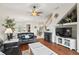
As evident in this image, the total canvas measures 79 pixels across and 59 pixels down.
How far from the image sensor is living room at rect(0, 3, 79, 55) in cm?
202

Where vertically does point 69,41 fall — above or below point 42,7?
below

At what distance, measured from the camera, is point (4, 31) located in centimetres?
206

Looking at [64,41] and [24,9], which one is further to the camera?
[64,41]

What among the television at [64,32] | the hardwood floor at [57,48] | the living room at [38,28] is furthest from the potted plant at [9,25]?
the television at [64,32]

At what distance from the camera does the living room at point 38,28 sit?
2.02 meters

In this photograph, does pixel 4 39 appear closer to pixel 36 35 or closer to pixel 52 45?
pixel 36 35

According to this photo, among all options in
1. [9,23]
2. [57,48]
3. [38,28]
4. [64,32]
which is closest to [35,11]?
[38,28]

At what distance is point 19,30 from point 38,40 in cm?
45

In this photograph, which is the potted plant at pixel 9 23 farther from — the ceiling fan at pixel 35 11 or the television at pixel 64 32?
the television at pixel 64 32

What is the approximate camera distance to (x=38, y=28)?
6.89 feet

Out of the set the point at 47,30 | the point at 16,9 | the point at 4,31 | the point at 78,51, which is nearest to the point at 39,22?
the point at 47,30

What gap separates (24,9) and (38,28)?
48cm

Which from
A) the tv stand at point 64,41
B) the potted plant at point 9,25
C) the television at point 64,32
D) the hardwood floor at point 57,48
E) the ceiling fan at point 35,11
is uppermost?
the ceiling fan at point 35,11

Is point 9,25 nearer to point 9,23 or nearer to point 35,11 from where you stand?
point 9,23
